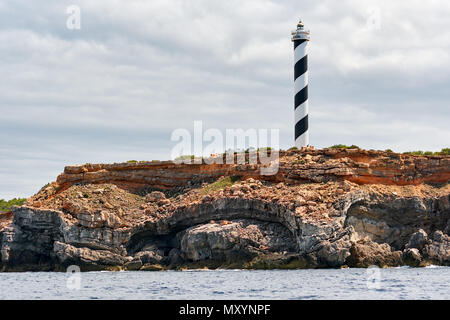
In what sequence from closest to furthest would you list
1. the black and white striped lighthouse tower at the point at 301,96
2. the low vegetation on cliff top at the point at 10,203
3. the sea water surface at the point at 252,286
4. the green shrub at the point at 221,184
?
the sea water surface at the point at 252,286 < the green shrub at the point at 221,184 < the black and white striped lighthouse tower at the point at 301,96 < the low vegetation on cliff top at the point at 10,203

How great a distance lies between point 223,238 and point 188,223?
519cm

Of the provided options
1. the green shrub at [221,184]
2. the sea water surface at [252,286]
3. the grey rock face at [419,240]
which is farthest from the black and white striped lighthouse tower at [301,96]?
the sea water surface at [252,286]

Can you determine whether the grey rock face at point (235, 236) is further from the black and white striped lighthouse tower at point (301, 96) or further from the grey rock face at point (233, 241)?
the black and white striped lighthouse tower at point (301, 96)

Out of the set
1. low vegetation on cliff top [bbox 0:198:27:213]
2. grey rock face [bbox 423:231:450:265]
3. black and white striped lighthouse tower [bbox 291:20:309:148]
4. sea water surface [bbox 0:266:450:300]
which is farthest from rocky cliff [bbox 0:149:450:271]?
low vegetation on cliff top [bbox 0:198:27:213]

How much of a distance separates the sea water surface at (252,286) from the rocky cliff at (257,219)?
6289 mm

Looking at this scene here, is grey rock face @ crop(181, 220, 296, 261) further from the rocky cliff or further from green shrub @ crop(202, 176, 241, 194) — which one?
green shrub @ crop(202, 176, 241, 194)

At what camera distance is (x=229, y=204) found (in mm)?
55188

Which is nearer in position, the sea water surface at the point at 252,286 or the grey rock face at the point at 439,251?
the sea water surface at the point at 252,286

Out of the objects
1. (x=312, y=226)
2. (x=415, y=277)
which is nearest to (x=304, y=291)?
(x=415, y=277)

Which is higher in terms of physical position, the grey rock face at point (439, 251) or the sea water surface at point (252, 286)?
the grey rock face at point (439, 251)

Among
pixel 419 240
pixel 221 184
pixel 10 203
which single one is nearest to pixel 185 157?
pixel 221 184

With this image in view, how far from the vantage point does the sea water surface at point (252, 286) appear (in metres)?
30.2

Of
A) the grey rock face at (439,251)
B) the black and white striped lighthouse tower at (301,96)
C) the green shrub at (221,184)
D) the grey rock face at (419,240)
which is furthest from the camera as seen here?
the black and white striped lighthouse tower at (301,96)
